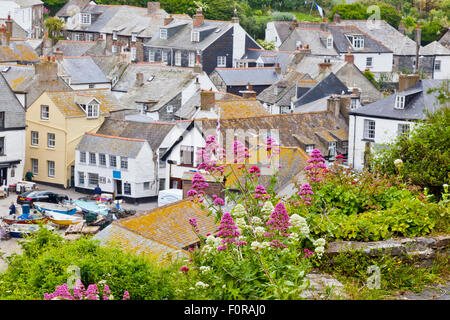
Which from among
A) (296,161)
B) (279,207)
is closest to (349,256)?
(279,207)

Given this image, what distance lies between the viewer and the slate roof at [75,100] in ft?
156

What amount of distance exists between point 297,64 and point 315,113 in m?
22.0

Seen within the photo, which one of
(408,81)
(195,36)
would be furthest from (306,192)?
(195,36)

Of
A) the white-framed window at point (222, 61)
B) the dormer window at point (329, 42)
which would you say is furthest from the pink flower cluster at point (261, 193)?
the dormer window at point (329, 42)

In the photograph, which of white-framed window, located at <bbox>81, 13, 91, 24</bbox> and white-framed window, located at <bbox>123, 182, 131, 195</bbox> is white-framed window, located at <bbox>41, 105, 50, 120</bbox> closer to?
white-framed window, located at <bbox>123, 182, 131, 195</bbox>

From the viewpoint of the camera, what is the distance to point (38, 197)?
41.6 meters

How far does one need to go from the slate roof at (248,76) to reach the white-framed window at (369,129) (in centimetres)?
2344

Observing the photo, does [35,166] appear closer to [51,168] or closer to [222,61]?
[51,168]

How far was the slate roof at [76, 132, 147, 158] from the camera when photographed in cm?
4412

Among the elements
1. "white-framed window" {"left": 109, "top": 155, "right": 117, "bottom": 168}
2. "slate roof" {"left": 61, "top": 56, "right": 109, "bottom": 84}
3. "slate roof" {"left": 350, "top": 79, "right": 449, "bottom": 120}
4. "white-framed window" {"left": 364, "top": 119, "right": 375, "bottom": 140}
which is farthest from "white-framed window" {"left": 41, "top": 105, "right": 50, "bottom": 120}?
"white-framed window" {"left": 364, "top": 119, "right": 375, "bottom": 140}

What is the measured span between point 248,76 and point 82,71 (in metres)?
14.0

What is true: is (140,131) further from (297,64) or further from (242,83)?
(297,64)

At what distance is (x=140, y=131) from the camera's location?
46250 mm

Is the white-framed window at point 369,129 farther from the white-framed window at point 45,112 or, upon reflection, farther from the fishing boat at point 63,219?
the white-framed window at point 45,112
